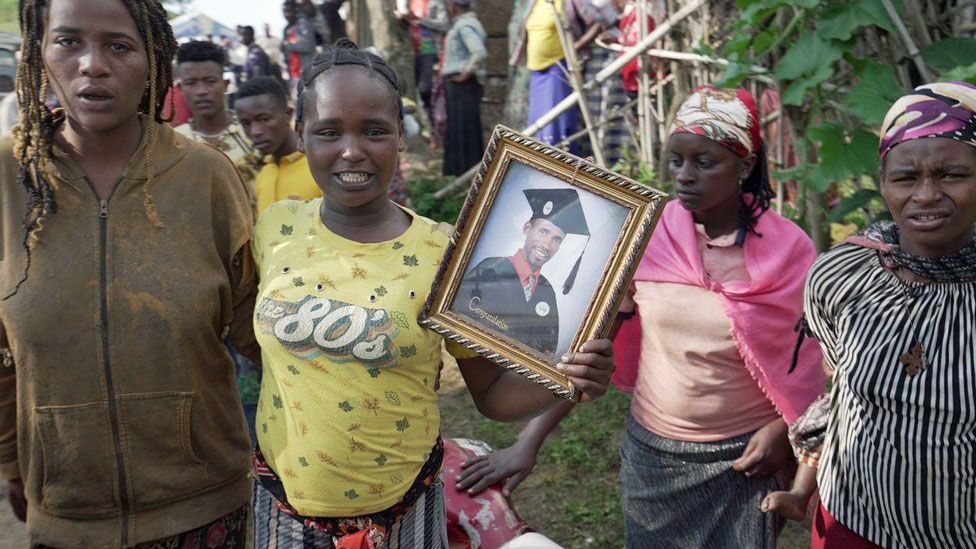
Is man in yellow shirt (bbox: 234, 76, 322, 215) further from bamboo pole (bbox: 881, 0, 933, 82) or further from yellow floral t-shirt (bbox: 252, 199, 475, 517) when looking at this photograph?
bamboo pole (bbox: 881, 0, 933, 82)

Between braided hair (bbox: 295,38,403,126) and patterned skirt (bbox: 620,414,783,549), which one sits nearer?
braided hair (bbox: 295,38,403,126)

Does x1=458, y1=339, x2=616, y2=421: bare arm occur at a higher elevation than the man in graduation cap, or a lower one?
lower

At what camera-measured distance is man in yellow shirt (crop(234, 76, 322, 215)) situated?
13.7ft

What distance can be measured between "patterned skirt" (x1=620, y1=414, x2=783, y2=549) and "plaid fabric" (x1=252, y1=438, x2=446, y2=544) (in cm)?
93

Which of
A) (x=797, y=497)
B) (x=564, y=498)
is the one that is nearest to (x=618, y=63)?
(x=564, y=498)

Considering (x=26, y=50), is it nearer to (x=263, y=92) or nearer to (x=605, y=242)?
(x=605, y=242)

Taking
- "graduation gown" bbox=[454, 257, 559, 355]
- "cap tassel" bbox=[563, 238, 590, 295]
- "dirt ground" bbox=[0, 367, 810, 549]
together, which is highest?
"cap tassel" bbox=[563, 238, 590, 295]

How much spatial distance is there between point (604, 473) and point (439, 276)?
287cm

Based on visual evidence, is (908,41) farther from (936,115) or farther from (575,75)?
(575,75)

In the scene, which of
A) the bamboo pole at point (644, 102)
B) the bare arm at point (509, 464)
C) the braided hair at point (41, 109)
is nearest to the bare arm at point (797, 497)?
the bare arm at point (509, 464)

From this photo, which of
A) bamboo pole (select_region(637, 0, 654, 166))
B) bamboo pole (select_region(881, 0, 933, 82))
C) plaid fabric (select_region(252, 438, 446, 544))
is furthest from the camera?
bamboo pole (select_region(637, 0, 654, 166))

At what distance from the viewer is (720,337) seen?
254 cm

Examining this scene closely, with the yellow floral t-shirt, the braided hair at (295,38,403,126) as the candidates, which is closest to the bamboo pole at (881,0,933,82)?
the braided hair at (295,38,403,126)

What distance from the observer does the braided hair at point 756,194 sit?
2.64 m
